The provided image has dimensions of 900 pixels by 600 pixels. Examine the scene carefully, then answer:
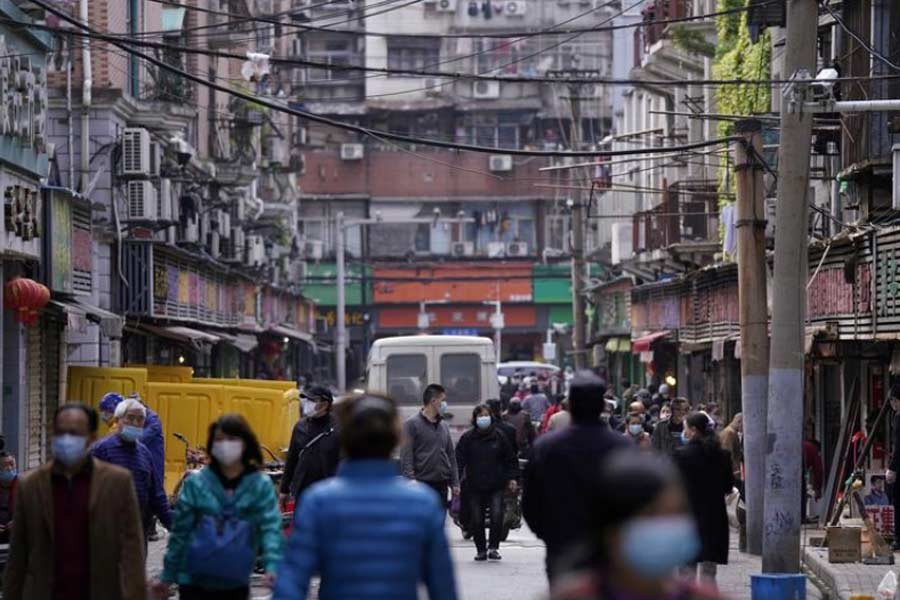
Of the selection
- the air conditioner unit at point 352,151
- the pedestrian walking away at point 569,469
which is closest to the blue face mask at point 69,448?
the pedestrian walking away at point 569,469

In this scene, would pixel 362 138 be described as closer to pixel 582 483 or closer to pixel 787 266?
pixel 787 266

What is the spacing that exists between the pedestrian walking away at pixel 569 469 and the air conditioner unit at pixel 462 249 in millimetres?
79668

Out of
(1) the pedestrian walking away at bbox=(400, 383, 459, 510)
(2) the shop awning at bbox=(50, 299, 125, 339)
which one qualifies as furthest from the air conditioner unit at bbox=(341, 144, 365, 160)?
(1) the pedestrian walking away at bbox=(400, 383, 459, 510)

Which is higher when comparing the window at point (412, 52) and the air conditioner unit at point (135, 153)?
the window at point (412, 52)

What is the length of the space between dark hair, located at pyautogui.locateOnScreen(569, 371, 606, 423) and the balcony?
2862 cm

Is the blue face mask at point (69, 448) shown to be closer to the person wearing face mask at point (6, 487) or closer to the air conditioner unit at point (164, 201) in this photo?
the person wearing face mask at point (6, 487)

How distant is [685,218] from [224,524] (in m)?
33.2

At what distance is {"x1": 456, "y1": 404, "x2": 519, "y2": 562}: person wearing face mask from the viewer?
21375 millimetres

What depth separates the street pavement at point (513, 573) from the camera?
1816cm

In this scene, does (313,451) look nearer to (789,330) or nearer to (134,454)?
(134,454)

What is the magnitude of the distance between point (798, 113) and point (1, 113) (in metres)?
9.90

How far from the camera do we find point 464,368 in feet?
108


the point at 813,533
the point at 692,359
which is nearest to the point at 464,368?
the point at 813,533

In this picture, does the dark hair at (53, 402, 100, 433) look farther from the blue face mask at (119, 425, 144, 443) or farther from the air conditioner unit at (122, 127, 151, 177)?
the air conditioner unit at (122, 127, 151, 177)
